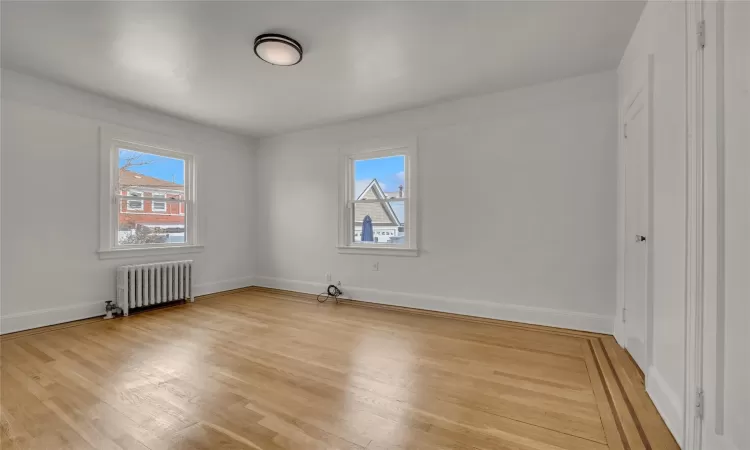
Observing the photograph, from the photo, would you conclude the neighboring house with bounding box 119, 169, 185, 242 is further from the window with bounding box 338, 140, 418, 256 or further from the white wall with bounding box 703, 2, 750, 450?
the white wall with bounding box 703, 2, 750, 450

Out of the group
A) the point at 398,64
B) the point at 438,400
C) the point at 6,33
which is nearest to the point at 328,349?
the point at 438,400

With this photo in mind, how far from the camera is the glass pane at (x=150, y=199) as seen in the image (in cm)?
420

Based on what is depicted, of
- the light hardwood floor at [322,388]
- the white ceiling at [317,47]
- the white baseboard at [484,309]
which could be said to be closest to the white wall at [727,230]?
the light hardwood floor at [322,388]

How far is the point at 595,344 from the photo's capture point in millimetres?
2920

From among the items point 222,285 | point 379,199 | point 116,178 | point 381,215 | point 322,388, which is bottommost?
point 322,388

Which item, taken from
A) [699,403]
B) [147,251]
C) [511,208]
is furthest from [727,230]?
[147,251]

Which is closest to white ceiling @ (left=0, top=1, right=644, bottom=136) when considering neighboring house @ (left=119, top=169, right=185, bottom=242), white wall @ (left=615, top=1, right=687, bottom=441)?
white wall @ (left=615, top=1, right=687, bottom=441)

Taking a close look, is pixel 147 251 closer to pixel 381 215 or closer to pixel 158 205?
pixel 158 205

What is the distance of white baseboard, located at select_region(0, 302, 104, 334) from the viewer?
10.6ft

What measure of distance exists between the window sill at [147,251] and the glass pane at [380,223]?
7.87 ft

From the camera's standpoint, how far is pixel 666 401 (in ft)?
5.81

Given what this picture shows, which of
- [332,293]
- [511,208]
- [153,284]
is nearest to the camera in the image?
[511,208]

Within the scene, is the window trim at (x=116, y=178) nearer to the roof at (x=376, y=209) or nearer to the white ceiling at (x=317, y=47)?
the white ceiling at (x=317, y=47)

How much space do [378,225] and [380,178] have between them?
656mm
